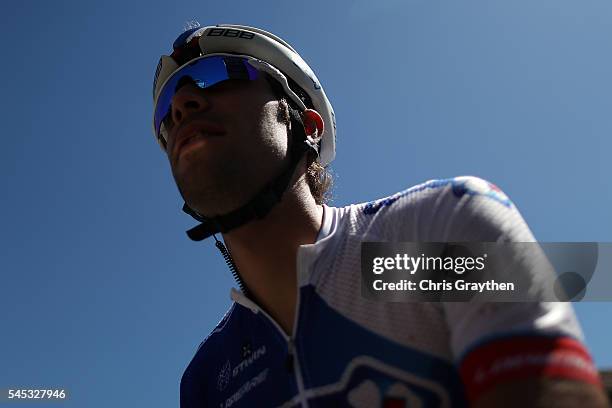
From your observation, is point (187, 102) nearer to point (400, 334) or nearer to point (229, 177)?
point (229, 177)

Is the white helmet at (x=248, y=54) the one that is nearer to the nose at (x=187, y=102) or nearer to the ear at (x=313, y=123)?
the ear at (x=313, y=123)

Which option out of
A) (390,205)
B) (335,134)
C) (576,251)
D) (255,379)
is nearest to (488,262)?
(390,205)

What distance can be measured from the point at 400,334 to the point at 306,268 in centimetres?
78

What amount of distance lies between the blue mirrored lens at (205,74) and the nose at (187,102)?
0.08 metres

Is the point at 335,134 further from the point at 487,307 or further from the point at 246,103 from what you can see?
the point at 487,307

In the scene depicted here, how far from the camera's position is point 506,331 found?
76.0 inches

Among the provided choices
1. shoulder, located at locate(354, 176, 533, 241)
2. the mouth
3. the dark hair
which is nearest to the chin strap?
the dark hair

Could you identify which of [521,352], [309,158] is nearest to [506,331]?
[521,352]

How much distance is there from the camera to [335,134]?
5066 mm

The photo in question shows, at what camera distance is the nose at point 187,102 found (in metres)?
3.81

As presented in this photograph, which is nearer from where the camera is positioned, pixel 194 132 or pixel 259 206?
pixel 259 206

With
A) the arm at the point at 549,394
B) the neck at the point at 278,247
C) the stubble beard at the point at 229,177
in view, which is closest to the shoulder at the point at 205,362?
the neck at the point at 278,247

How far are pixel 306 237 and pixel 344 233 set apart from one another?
35 cm

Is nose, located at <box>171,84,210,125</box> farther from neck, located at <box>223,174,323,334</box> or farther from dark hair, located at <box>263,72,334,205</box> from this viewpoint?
neck, located at <box>223,174,323,334</box>
